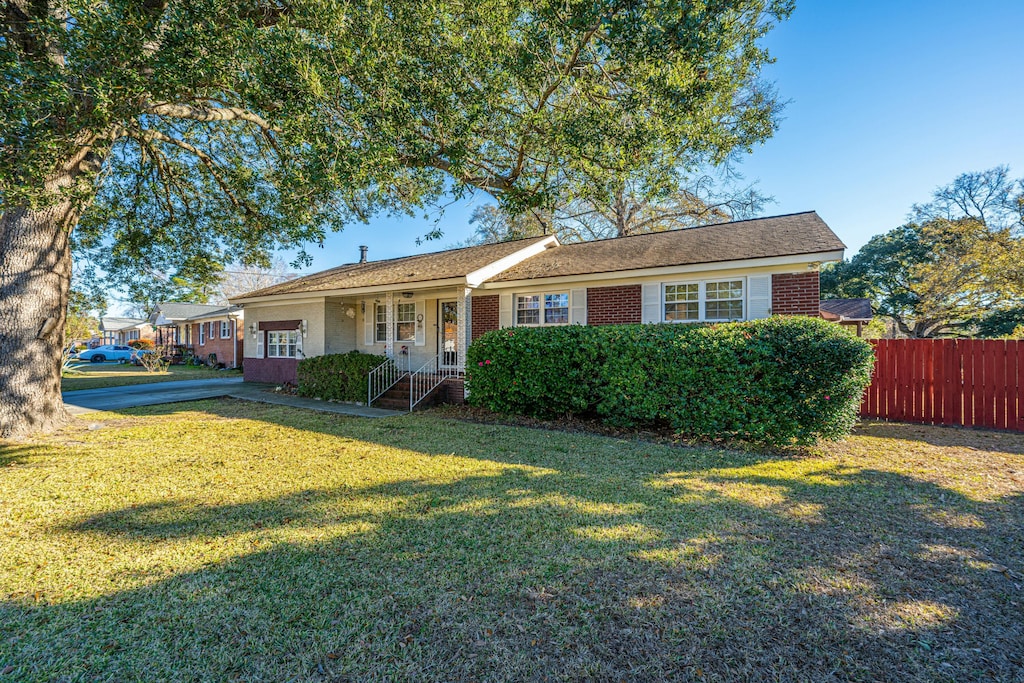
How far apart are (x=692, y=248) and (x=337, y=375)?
10881 millimetres

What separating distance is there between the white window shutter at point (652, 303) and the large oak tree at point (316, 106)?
268 cm

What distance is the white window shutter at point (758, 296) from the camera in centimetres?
1000

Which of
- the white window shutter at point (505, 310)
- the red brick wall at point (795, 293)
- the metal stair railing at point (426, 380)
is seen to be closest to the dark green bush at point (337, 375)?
the metal stair railing at point (426, 380)

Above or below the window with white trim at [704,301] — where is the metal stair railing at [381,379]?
below

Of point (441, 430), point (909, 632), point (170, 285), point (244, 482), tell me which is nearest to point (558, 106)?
point (441, 430)

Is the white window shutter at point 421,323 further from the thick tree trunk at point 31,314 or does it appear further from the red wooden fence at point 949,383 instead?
the red wooden fence at point 949,383

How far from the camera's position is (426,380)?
44.0ft

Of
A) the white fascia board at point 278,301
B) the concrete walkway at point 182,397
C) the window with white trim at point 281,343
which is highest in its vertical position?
the white fascia board at point 278,301

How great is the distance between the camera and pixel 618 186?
446 inches

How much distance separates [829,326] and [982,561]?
4584mm

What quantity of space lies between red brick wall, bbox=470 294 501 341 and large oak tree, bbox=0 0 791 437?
10.7ft

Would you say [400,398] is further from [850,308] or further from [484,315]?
[850,308]

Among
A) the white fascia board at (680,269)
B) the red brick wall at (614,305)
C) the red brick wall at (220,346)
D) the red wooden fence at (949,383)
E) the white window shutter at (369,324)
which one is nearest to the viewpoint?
the red wooden fence at (949,383)

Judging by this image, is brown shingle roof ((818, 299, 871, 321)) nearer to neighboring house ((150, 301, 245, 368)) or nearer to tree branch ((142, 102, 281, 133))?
tree branch ((142, 102, 281, 133))
